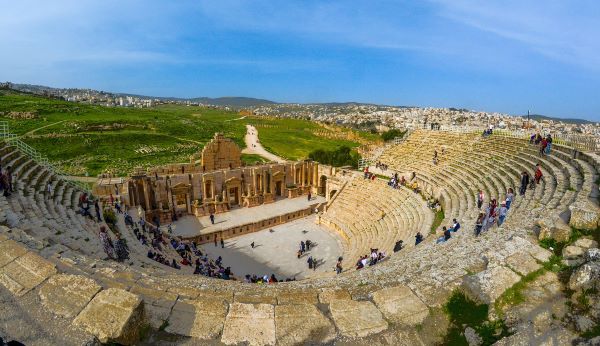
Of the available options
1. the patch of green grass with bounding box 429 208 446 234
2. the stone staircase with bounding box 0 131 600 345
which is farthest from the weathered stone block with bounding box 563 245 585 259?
the patch of green grass with bounding box 429 208 446 234

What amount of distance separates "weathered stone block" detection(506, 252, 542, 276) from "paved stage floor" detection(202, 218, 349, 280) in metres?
13.2

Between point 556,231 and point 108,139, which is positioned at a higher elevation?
point 556,231

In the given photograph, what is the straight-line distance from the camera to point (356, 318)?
5.96 m

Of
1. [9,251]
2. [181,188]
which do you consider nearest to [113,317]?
[9,251]

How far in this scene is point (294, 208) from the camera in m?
31.4

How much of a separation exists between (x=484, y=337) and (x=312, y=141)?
65.0 m

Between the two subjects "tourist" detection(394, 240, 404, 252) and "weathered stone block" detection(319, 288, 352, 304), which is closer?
"weathered stone block" detection(319, 288, 352, 304)

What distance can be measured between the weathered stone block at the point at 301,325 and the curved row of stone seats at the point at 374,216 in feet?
40.6

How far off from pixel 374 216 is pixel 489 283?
18.0m

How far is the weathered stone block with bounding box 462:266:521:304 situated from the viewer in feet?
20.9

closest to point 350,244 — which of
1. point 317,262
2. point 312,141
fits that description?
point 317,262

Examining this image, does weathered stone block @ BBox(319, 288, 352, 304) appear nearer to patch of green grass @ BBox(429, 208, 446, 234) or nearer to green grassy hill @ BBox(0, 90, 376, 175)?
patch of green grass @ BBox(429, 208, 446, 234)

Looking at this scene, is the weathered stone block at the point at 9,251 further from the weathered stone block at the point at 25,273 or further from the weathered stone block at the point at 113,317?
the weathered stone block at the point at 113,317

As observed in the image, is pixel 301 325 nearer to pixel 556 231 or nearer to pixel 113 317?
pixel 113 317
